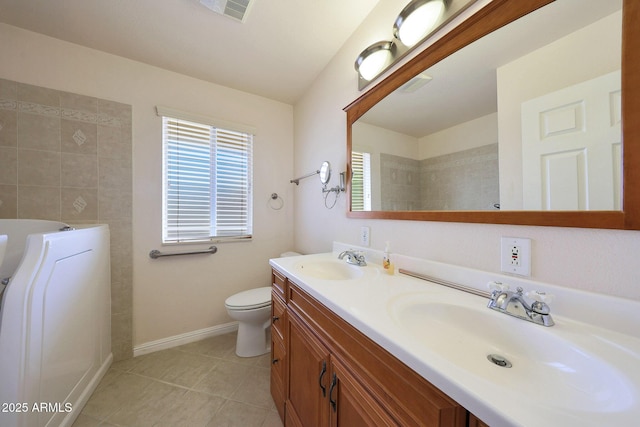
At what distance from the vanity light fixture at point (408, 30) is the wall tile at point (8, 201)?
7.87 ft

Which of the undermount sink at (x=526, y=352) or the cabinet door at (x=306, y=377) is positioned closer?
the undermount sink at (x=526, y=352)

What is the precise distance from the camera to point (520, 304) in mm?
612

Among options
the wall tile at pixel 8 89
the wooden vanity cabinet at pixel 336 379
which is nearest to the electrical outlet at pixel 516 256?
the wooden vanity cabinet at pixel 336 379

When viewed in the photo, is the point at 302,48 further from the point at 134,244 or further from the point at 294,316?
the point at 134,244

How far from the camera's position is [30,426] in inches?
35.6

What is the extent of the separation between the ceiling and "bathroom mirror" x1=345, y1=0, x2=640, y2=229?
730 millimetres

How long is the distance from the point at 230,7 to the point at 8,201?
1918 millimetres

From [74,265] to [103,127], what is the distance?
42.2 inches

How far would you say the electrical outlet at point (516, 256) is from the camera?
0.69 m

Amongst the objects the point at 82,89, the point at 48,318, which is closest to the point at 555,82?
the point at 48,318

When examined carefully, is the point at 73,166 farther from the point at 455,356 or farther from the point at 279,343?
the point at 455,356

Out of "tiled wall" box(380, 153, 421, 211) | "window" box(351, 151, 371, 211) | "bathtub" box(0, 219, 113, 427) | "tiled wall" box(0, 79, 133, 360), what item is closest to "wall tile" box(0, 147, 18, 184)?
"tiled wall" box(0, 79, 133, 360)

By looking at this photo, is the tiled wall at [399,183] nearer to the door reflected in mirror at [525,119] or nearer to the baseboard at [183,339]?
the door reflected in mirror at [525,119]

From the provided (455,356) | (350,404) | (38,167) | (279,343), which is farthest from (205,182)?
(455,356)
